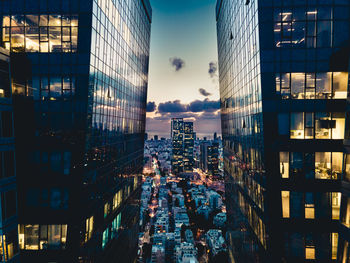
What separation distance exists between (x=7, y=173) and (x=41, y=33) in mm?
15536

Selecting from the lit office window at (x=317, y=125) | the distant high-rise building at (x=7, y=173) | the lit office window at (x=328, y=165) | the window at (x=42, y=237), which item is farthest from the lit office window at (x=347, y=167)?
the distant high-rise building at (x=7, y=173)

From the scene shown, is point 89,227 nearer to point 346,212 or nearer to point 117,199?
point 117,199

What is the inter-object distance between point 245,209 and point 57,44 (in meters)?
32.6

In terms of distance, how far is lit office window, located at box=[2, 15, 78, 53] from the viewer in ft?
74.7

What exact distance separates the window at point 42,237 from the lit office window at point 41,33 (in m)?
19.5

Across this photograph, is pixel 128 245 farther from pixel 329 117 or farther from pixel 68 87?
pixel 329 117

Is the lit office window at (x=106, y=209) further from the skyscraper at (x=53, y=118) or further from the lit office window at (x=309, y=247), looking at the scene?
the lit office window at (x=309, y=247)

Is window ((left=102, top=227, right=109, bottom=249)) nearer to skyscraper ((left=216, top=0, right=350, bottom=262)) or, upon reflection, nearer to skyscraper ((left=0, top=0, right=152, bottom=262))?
skyscraper ((left=0, top=0, right=152, bottom=262))

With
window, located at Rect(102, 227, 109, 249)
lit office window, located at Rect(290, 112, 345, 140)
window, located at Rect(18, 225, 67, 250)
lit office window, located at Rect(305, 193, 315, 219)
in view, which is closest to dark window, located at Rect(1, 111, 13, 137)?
Result: window, located at Rect(18, 225, 67, 250)

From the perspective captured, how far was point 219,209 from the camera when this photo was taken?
172m

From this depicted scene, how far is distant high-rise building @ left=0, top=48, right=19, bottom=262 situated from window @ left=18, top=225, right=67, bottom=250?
70 cm

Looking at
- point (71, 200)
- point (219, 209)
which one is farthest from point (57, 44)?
point (219, 209)

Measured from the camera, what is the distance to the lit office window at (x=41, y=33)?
74.7ft

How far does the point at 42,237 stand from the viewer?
22.9 metres
